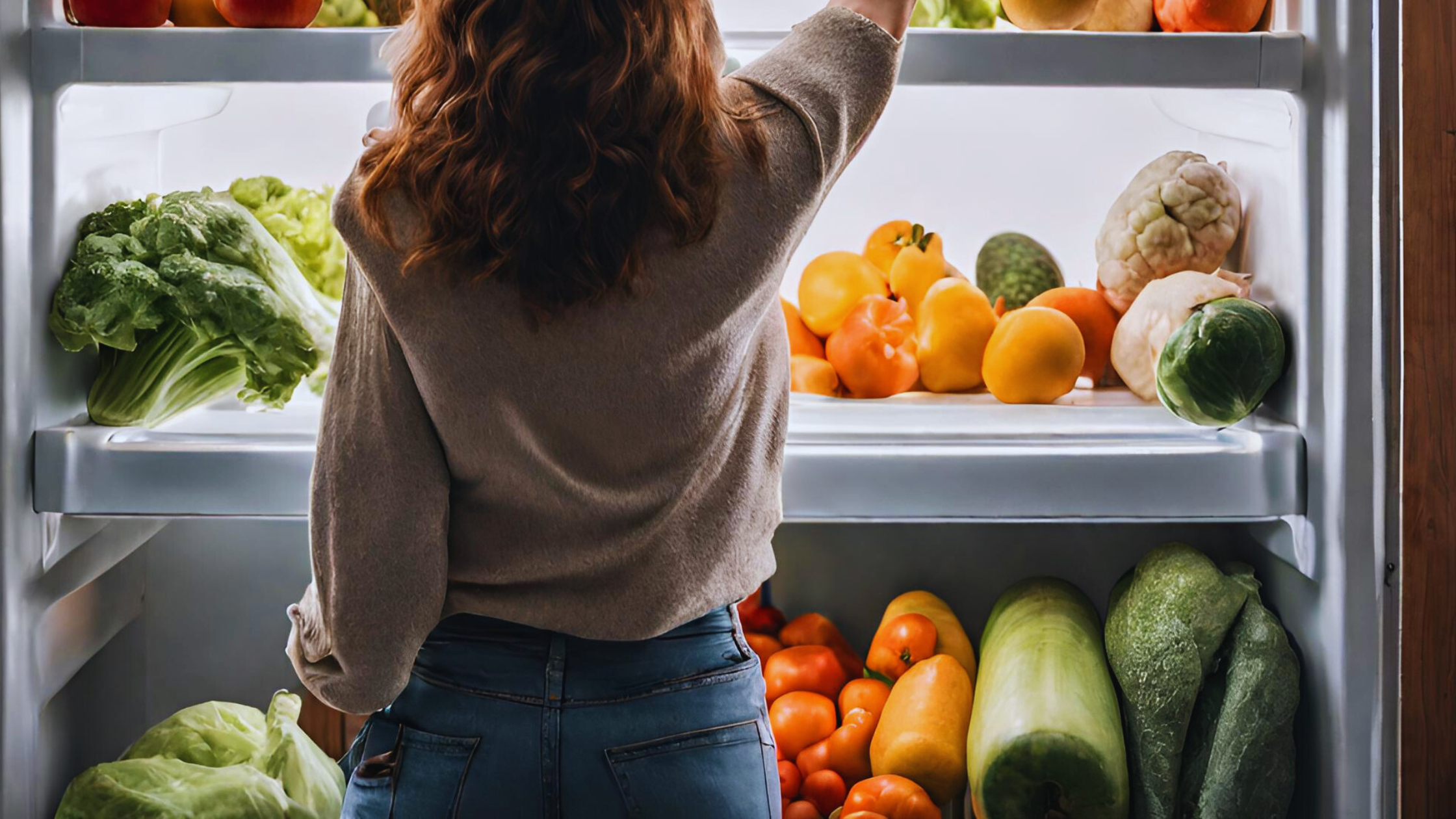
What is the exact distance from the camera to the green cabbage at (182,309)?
4.64 ft

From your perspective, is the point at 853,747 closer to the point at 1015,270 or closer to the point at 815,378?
the point at 815,378

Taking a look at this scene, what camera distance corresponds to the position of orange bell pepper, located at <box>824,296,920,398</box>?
1608mm

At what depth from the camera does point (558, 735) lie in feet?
3.09

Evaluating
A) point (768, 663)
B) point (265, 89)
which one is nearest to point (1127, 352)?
point (768, 663)

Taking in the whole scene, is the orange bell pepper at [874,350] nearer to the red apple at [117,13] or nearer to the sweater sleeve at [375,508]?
the sweater sleeve at [375,508]

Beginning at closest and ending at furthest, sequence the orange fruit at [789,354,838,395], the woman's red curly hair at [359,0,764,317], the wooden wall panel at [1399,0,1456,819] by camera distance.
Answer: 1. the woman's red curly hair at [359,0,764,317]
2. the wooden wall panel at [1399,0,1456,819]
3. the orange fruit at [789,354,838,395]

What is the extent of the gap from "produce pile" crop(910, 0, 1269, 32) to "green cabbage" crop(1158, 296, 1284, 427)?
0.36 metres

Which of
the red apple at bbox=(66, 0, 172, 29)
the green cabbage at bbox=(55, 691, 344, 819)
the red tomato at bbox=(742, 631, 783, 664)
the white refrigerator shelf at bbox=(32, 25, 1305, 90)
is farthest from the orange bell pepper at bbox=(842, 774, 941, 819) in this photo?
the red apple at bbox=(66, 0, 172, 29)

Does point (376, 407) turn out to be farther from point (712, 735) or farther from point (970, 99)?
point (970, 99)

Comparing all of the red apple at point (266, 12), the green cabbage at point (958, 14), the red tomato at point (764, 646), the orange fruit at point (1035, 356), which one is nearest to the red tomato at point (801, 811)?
the red tomato at point (764, 646)

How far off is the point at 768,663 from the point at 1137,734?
52 centimetres

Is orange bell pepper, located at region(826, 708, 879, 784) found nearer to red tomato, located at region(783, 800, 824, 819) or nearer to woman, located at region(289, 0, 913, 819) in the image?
red tomato, located at region(783, 800, 824, 819)

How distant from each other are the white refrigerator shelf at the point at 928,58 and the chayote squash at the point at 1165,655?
→ 0.63m

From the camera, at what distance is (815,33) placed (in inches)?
35.5
